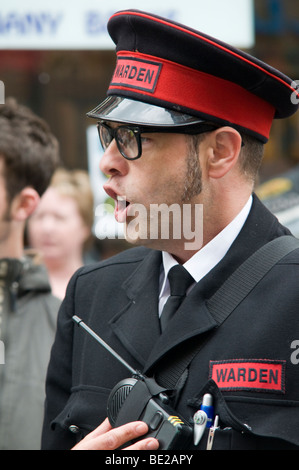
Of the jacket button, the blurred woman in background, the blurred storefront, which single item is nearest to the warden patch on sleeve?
the jacket button

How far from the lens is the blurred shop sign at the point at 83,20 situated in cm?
380

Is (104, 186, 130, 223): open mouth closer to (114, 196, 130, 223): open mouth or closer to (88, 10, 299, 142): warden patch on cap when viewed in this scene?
(114, 196, 130, 223): open mouth

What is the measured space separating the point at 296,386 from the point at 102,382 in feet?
1.82

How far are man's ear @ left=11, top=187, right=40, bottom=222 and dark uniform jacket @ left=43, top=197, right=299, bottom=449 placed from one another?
0.85 meters

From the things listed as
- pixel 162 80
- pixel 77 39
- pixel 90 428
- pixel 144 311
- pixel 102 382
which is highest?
pixel 77 39

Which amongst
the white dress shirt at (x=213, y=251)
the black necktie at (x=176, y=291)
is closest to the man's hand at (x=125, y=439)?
the black necktie at (x=176, y=291)

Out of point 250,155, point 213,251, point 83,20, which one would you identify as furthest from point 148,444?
point 83,20

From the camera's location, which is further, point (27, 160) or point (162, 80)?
point (27, 160)

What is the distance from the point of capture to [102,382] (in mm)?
1967

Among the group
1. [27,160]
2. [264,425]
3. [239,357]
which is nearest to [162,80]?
[239,357]

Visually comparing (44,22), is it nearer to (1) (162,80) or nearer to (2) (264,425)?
(1) (162,80)

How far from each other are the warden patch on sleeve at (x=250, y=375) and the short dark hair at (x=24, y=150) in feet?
5.00

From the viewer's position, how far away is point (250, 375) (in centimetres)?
174

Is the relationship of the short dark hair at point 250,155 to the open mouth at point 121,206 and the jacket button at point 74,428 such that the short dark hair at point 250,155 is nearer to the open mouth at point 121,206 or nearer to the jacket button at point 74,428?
the open mouth at point 121,206
